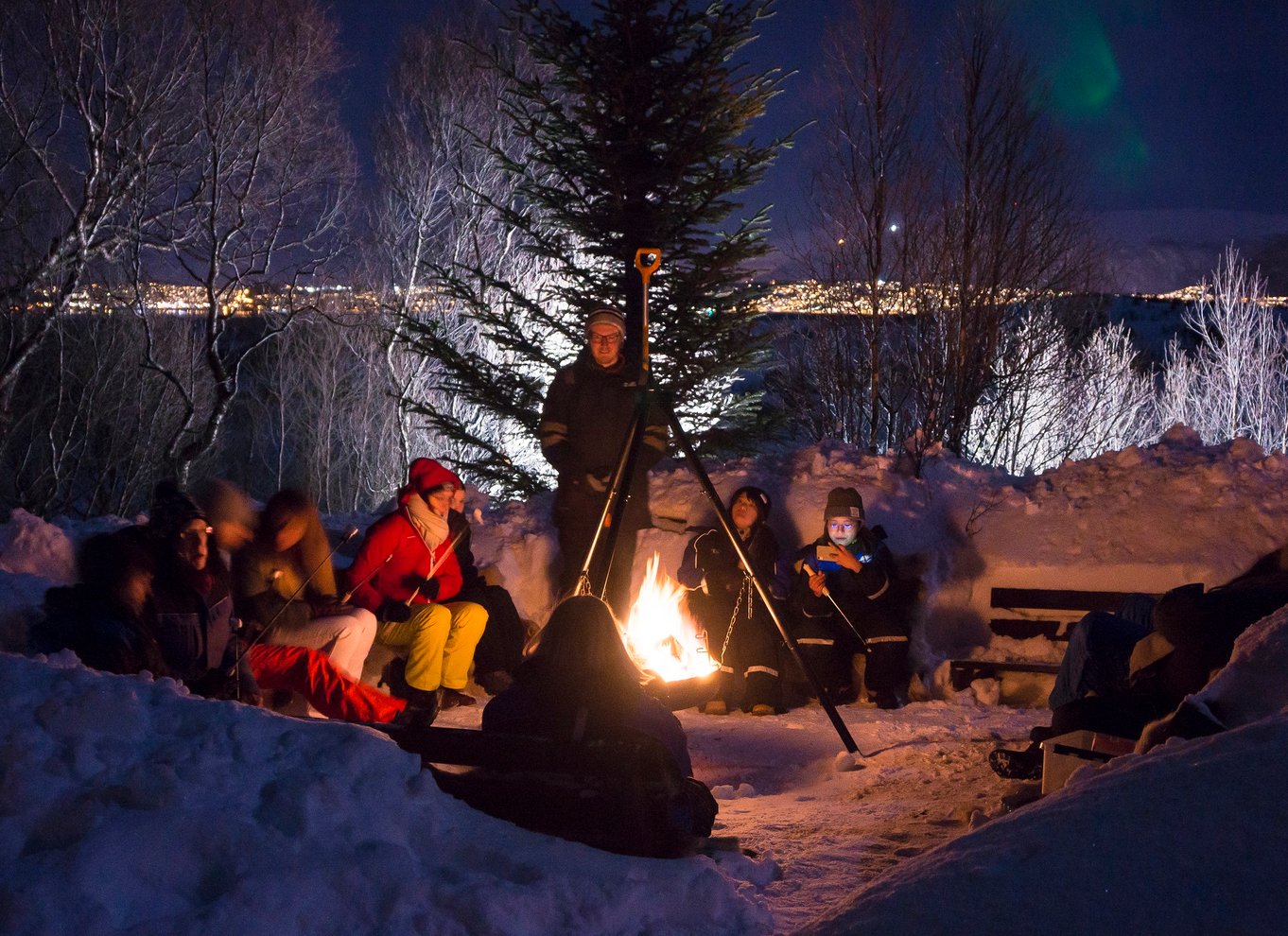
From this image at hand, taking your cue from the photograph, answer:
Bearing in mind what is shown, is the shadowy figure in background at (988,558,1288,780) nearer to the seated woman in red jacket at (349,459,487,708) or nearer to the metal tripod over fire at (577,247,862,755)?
the metal tripod over fire at (577,247,862,755)

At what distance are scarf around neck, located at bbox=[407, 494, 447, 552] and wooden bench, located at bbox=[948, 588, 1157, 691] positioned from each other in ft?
11.0

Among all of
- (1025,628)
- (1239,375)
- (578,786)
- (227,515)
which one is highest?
(1239,375)

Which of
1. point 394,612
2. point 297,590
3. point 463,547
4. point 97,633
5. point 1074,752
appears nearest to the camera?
point 1074,752

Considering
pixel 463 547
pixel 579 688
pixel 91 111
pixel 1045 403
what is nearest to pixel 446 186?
pixel 91 111

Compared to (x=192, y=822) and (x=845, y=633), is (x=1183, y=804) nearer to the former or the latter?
(x=192, y=822)

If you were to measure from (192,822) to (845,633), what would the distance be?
15.7 feet

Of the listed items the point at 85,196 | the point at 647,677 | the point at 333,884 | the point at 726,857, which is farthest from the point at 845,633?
the point at 85,196

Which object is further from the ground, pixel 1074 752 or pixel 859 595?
pixel 859 595

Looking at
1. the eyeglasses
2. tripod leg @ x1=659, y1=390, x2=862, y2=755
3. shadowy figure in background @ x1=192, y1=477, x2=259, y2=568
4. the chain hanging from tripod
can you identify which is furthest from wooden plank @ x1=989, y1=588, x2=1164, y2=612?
the eyeglasses

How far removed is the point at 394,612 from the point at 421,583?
0.34m

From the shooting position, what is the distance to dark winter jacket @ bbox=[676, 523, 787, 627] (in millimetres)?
6816

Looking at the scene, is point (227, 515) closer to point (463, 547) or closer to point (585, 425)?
point (463, 547)

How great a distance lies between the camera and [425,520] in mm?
6102

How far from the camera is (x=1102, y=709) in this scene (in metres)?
3.88
